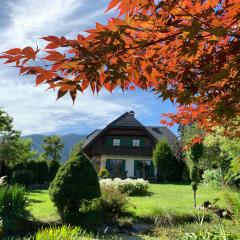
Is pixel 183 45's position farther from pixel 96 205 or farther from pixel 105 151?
pixel 105 151

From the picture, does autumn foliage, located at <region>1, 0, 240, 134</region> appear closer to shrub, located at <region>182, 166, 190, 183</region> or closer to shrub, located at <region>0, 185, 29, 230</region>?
shrub, located at <region>0, 185, 29, 230</region>

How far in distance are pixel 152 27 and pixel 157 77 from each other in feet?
3.05

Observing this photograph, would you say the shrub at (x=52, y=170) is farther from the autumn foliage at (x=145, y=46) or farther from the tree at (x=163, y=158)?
the autumn foliage at (x=145, y=46)

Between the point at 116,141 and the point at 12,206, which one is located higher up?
the point at 116,141

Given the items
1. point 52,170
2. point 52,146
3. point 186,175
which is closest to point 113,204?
point 52,170

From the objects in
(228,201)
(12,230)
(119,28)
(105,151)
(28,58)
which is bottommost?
(12,230)

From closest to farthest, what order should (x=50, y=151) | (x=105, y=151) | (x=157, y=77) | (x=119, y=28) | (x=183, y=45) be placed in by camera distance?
(x=119, y=28) < (x=183, y=45) < (x=157, y=77) < (x=105, y=151) < (x=50, y=151)

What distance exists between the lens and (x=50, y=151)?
62375 mm

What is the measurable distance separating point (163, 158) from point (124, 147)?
6.54 meters

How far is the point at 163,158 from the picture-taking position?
126ft

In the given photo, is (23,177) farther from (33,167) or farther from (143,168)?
(143,168)

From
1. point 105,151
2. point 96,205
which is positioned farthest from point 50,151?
point 96,205

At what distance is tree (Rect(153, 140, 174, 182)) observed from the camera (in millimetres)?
38188

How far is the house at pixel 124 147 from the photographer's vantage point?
4350 cm
